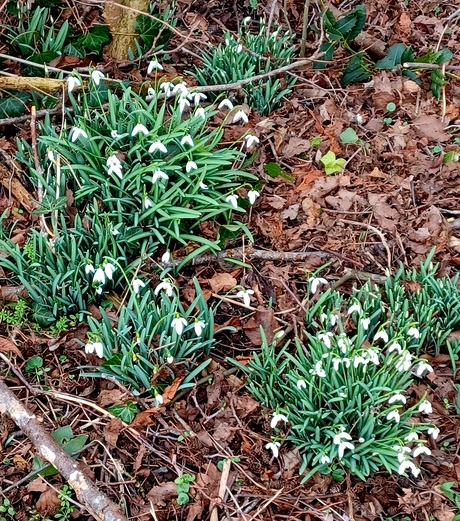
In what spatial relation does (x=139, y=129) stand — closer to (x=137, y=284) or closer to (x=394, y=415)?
(x=137, y=284)

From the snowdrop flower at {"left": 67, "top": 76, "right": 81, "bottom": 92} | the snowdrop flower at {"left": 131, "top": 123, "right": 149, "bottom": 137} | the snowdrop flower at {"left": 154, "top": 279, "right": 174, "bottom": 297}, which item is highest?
the snowdrop flower at {"left": 67, "top": 76, "right": 81, "bottom": 92}

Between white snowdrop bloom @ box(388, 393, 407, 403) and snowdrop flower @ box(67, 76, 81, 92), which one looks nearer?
white snowdrop bloom @ box(388, 393, 407, 403)

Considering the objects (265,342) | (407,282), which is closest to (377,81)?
(407,282)

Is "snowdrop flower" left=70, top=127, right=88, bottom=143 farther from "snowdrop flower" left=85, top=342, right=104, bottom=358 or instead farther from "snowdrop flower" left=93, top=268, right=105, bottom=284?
"snowdrop flower" left=85, top=342, right=104, bottom=358

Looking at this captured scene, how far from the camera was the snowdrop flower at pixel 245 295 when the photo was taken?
2.42 m

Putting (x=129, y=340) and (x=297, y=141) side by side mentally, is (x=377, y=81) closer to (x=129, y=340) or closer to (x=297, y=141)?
(x=297, y=141)

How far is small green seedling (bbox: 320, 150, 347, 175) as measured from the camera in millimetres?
3088

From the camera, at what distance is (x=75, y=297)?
7.89ft

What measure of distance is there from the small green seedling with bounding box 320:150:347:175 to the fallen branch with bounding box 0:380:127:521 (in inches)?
72.4

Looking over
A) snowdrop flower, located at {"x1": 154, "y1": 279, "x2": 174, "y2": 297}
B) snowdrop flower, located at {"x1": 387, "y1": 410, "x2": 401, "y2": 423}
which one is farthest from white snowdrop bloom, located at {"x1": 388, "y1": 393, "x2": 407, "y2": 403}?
snowdrop flower, located at {"x1": 154, "y1": 279, "x2": 174, "y2": 297}

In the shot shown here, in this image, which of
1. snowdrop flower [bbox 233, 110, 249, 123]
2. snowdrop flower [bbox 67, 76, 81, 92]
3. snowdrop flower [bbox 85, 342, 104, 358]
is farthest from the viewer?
snowdrop flower [bbox 233, 110, 249, 123]

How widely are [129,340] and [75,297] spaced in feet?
1.04

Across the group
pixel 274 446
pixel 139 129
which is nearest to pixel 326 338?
pixel 274 446

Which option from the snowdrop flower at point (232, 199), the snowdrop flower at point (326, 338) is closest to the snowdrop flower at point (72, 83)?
the snowdrop flower at point (232, 199)
